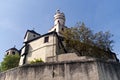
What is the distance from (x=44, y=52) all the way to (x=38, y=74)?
13148mm

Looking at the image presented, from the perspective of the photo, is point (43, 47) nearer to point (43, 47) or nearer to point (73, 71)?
point (43, 47)

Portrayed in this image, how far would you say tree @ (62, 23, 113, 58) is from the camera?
890 inches

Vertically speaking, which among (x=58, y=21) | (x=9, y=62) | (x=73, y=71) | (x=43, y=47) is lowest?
(x=73, y=71)

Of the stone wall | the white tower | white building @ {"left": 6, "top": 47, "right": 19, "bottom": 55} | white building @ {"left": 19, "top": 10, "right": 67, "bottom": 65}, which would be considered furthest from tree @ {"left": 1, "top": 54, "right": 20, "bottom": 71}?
the stone wall

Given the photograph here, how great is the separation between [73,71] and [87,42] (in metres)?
9.82

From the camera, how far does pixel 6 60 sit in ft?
96.7

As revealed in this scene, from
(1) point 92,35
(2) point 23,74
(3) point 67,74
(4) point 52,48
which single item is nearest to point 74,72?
(3) point 67,74

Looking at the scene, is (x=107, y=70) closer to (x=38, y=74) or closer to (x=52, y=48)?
(x=38, y=74)

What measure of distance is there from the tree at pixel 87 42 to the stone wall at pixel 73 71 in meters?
8.54

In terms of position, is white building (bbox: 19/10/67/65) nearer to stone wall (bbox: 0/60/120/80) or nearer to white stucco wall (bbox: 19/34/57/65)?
white stucco wall (bbox: 19/34/57/65)

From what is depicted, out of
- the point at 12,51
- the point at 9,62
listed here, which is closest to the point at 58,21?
the point at 12,51

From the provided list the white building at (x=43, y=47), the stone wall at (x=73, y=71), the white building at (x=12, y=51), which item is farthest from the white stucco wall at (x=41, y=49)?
the stone wall at (x=73, y=71)

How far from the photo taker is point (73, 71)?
44.3 feet

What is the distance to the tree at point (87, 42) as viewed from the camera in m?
22.6
